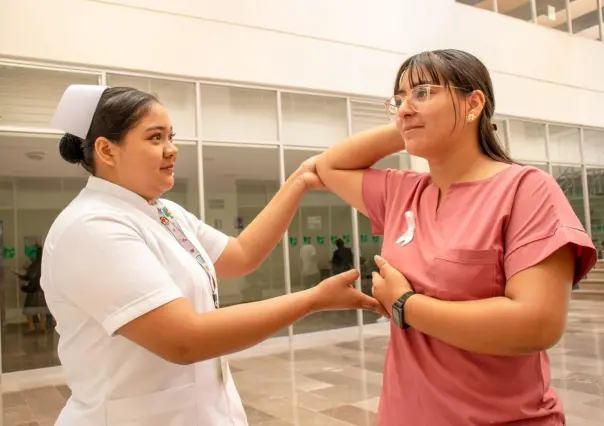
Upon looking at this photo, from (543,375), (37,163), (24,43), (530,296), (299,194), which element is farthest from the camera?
(37,163)

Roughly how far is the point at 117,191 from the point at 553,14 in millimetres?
14088

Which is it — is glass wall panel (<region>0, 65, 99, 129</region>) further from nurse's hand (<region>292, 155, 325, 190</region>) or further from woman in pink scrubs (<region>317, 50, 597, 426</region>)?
woman in pink scrubs (<region>317, 50, 597, 426</region>)

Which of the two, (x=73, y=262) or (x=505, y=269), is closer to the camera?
(x=505, y=269)

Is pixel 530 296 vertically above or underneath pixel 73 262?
underneath

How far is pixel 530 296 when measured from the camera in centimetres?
116

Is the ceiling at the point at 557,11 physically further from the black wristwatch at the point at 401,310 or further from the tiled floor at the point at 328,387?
the black wristwatch at the point at 401,310

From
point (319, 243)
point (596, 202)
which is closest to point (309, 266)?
point (319, 243)

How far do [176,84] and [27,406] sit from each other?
4652 mm

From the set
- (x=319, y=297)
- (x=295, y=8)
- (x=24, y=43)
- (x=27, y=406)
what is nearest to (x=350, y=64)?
(x=295, y=8)

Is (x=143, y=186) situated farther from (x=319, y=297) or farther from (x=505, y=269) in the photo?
(x=505, y=269)

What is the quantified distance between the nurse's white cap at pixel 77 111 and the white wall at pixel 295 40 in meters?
6.19

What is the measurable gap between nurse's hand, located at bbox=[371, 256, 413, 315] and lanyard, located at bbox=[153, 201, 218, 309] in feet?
1.71

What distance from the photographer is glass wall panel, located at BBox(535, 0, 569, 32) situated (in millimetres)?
12828

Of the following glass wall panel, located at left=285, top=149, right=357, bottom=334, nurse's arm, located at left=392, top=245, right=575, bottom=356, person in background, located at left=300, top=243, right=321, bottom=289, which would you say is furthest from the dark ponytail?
person in background, located at left=300, top=243, right=321, bottom=289
